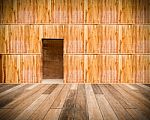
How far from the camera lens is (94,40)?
23.8 feet

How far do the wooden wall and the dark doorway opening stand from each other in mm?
1711

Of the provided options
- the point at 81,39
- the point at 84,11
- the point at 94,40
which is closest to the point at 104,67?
the point at 94,40

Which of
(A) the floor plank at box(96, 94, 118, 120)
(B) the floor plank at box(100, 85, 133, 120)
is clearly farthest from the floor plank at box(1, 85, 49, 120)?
(B) the floor plank at box(100, 85, 133, 120)

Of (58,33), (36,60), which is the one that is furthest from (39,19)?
(36,60)

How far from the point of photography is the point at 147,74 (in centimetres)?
721

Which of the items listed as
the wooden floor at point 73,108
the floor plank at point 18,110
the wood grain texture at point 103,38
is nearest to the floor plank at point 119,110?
the wooden floor at point 73,108

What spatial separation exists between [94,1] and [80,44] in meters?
1.56

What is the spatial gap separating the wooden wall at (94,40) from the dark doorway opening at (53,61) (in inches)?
67.3

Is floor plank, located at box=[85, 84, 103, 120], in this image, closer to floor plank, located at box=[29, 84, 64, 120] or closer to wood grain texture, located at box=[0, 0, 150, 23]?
floor plank, located at box=[29, 84, 64, 120]

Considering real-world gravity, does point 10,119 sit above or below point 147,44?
below

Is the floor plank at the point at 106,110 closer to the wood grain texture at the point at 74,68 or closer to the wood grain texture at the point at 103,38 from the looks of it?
the wood grain texture at the point at 74,68

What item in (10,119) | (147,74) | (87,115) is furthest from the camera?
(147,74)

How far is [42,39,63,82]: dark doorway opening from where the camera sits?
29.5 ft

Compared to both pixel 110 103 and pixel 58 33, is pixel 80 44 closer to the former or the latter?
pixel 58 33
